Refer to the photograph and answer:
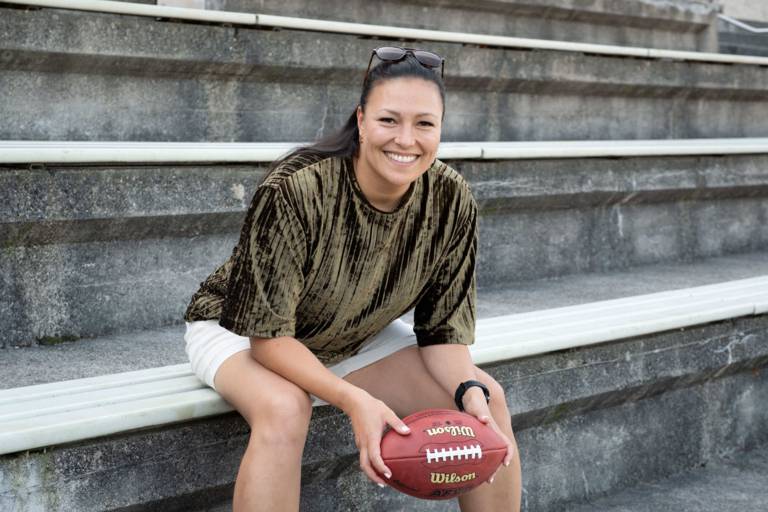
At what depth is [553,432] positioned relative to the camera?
2.50 metres

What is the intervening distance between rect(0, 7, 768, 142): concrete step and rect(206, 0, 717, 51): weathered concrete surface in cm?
63

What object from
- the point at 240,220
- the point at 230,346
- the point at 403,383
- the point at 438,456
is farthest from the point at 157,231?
the point at 438,456

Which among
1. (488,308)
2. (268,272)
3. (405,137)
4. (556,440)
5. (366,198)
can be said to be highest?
(405,137)

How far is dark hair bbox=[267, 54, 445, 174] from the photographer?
1858mm

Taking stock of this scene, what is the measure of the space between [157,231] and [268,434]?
1.01 meters

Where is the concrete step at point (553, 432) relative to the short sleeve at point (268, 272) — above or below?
below

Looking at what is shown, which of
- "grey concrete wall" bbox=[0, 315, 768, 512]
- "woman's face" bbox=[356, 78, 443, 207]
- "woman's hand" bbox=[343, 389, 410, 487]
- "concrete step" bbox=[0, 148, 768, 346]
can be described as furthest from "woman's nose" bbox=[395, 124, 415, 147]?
"concrete step" bbox=[0, 148, 768, 346]

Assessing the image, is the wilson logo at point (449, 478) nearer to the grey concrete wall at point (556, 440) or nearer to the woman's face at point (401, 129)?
the grey concrete wall at point (556, 440)

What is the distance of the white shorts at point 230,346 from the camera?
1901mm

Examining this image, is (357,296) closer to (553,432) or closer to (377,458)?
(377,458)

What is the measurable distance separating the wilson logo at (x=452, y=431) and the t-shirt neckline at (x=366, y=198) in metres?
0.42

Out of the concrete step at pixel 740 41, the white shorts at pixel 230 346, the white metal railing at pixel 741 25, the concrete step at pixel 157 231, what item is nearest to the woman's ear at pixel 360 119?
the white shorts at pixel 230 346

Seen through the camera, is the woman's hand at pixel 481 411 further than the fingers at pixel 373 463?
Yes

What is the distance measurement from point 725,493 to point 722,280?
3.25 feet
